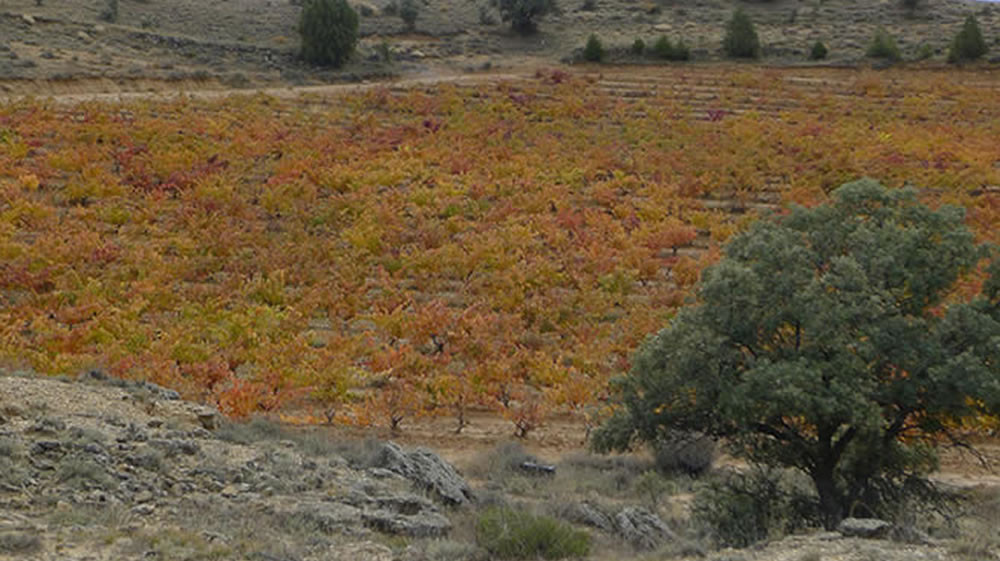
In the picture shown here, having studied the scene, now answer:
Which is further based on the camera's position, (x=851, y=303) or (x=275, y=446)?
(x=275, y=446)

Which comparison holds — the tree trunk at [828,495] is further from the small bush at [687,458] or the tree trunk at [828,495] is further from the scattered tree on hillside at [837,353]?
the small bush at [687,458]

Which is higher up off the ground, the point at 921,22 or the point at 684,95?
the point at 921,22

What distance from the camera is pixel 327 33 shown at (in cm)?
3606

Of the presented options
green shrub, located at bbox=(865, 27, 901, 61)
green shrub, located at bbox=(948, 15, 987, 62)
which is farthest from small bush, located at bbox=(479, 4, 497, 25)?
green shrub, located at bbox=(948, 15, 987, 62)

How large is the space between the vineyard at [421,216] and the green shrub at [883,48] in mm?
2155

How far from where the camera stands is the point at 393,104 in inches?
1189

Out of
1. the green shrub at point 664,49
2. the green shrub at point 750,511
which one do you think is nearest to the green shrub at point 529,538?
the green shrub at point 750,511

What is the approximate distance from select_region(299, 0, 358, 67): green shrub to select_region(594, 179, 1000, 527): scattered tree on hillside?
29532mm

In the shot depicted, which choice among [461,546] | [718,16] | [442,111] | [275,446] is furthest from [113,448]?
[718,16]

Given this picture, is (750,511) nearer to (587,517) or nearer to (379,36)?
(587,517)

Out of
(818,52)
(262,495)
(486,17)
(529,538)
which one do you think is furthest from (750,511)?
(486,17)

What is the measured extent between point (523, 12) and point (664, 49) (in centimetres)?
823

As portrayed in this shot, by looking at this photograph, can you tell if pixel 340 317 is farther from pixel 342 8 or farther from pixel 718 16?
pixel 718 16

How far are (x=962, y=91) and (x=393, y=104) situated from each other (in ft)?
64.5
